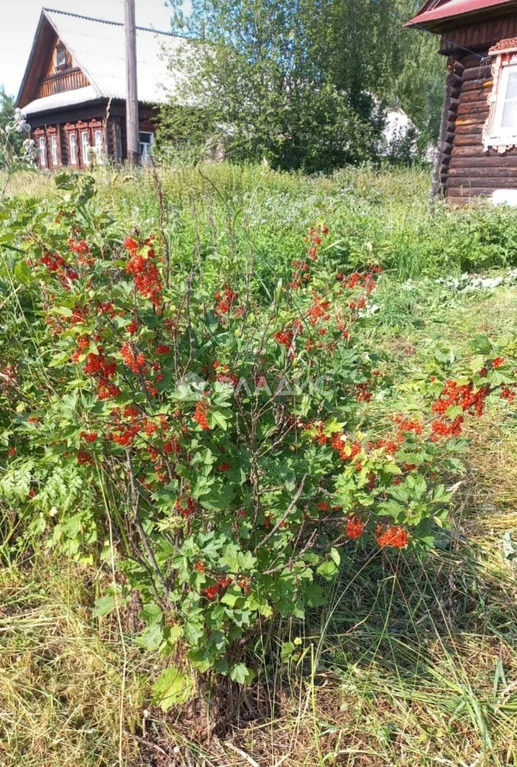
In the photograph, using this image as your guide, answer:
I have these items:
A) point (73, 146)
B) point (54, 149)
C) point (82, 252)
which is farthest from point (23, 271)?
point (54, 149)

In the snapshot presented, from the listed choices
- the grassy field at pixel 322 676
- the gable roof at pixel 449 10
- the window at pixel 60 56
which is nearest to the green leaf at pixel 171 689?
the grassy field at pixel 322 676

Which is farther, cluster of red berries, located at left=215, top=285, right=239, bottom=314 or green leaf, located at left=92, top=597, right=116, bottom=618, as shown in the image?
cluster of red berries, located at left=215, top=285, right=239, bottom=314

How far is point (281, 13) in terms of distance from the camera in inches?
623

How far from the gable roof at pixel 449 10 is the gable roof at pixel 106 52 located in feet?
33.3

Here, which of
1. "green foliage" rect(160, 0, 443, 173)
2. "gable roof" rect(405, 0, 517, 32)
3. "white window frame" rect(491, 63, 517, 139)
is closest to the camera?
"gable roof" rect(405, 0, 517, 32)

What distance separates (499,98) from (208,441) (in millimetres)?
8381

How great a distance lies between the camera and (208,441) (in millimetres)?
1333

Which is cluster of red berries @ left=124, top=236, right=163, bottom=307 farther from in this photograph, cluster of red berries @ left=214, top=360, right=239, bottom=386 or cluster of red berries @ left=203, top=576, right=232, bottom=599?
Answer: cluster of red berries @ left=203, top=576, right=232, bottom=599

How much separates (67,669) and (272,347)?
41.7 inches

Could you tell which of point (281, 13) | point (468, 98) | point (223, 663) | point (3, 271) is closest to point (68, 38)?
point (281, 13)

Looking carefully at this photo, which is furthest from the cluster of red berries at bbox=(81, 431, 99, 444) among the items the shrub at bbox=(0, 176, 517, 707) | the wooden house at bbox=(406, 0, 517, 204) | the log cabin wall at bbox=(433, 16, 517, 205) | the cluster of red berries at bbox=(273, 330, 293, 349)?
the log cabin wall at bbox=(433, 16, 517, 205)

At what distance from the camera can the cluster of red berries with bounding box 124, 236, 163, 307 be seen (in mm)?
1198

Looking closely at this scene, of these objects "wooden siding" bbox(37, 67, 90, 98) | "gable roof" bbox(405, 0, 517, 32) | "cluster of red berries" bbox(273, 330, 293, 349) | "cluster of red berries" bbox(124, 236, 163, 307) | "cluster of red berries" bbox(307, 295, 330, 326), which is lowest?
"cluster of red berries" bbox(273, 330, 293, 349)

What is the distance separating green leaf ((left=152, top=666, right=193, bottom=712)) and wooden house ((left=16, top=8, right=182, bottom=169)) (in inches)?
704
